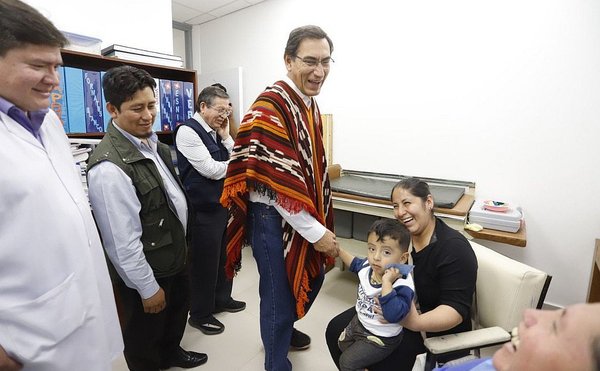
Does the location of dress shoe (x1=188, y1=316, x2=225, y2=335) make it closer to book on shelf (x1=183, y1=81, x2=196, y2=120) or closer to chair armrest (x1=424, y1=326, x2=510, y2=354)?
chair armrest (x1=424, y1=326, x2=510, y2=354)

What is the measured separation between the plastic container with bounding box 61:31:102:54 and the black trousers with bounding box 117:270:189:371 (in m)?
1.50

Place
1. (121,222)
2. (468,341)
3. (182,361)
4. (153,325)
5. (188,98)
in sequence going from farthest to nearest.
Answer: (188,98) < (182,361) < (153,325) < (121,222) < (468,341)

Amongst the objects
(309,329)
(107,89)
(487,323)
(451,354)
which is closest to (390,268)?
(451,354)

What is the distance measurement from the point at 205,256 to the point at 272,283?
77cm

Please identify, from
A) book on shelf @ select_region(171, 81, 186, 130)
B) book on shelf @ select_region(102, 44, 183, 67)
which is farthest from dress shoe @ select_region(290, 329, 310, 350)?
book on shelf @ select_region(102, 44, 183, 67)

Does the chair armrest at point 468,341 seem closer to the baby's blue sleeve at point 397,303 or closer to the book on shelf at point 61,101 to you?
the baby's blue sleeve at point 397,303

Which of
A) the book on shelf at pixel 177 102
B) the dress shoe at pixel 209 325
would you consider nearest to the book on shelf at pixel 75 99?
the book on shelf at pixel 177 102

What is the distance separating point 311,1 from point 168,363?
3.02 m

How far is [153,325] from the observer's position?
4.81ft

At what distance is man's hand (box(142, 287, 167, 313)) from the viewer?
1308mm

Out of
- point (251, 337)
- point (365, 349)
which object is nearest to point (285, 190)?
point (365, 349)

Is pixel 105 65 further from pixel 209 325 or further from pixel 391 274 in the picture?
pixel 391 274

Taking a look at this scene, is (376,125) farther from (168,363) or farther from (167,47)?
(168,363)

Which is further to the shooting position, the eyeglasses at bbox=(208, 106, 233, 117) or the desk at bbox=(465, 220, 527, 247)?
the eyeglasses at bbox=(208, 106, 233, 117)
